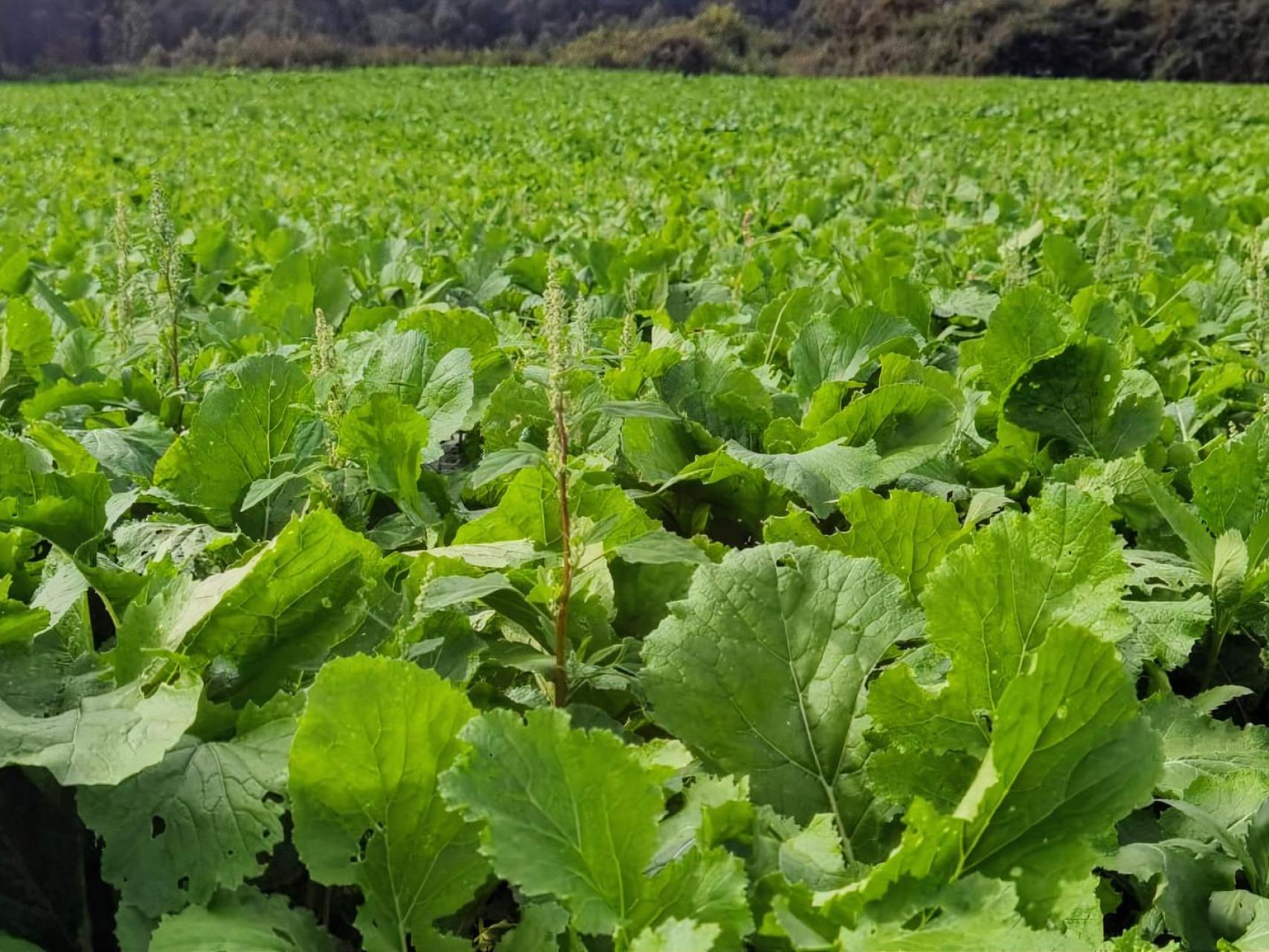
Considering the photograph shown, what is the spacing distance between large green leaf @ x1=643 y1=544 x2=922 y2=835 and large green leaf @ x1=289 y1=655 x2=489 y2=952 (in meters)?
0.20

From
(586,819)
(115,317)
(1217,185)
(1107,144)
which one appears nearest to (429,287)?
(115,317)

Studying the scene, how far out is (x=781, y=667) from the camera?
91 centimetres

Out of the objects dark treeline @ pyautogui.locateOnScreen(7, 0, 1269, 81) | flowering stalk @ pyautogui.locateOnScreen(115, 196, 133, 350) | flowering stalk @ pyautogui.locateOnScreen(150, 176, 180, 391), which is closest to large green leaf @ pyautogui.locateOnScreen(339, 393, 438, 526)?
flowering stalk @ pyautogui.locateOnScreen(150, 176, 180, 391)

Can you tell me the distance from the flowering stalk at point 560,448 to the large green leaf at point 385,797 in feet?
0.70

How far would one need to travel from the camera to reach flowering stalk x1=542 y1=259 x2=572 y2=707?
937mm

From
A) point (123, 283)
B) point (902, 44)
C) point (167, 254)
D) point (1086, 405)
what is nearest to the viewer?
point (1086, 405)

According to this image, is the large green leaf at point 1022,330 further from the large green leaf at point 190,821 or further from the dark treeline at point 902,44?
the dark treeline at point 902,44

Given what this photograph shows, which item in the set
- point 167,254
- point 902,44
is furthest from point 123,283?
point 902,44

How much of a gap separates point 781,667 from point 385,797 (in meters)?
0.34

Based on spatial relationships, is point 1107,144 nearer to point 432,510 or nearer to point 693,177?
point 693,177

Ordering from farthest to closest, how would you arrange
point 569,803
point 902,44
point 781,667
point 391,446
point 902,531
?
1. point 902,44
2. point 391,446
3. point 902,531
4. point 781,667
5. point 569,803

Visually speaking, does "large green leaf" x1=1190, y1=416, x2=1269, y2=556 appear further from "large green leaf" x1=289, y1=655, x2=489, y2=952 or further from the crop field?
"large green leaf" x1=289, y1=655, x2=489, y2=952

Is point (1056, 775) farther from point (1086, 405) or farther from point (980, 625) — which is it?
point (1086, 405)

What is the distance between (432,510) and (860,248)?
2.40 meters
